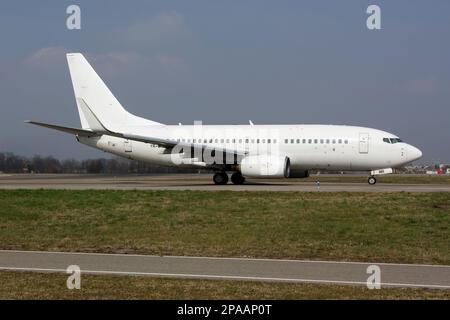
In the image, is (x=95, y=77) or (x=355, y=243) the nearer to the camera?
(x=355, y=243)

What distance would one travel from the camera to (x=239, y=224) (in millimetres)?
17781

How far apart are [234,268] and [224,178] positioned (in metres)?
26.4

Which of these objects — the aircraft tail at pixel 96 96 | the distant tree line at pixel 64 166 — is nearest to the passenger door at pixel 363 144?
the aircraft tail at pixel 96 96

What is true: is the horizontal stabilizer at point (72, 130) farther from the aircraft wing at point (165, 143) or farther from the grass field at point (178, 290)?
the grass field at point (178, 290)

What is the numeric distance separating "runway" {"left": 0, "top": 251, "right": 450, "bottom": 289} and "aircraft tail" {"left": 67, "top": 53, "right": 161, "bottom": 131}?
29.7m

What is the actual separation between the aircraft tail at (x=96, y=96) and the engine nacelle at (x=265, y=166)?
401 inches

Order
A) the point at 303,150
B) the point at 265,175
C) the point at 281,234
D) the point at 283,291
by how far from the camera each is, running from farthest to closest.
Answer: the point at 303,150 < the point at 265,175 < the point at 281,234 < the point at 283,291

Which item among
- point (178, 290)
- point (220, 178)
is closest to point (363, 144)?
point (220, 178)

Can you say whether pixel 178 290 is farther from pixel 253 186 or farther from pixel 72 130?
pixel 72 130

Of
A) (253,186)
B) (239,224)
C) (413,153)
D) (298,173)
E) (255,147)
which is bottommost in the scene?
(239,224)

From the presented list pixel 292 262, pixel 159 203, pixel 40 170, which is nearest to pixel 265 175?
pixel 159 203

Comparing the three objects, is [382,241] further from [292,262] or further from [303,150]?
[303,150]

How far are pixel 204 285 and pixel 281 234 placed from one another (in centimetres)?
647

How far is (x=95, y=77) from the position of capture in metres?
42.6
